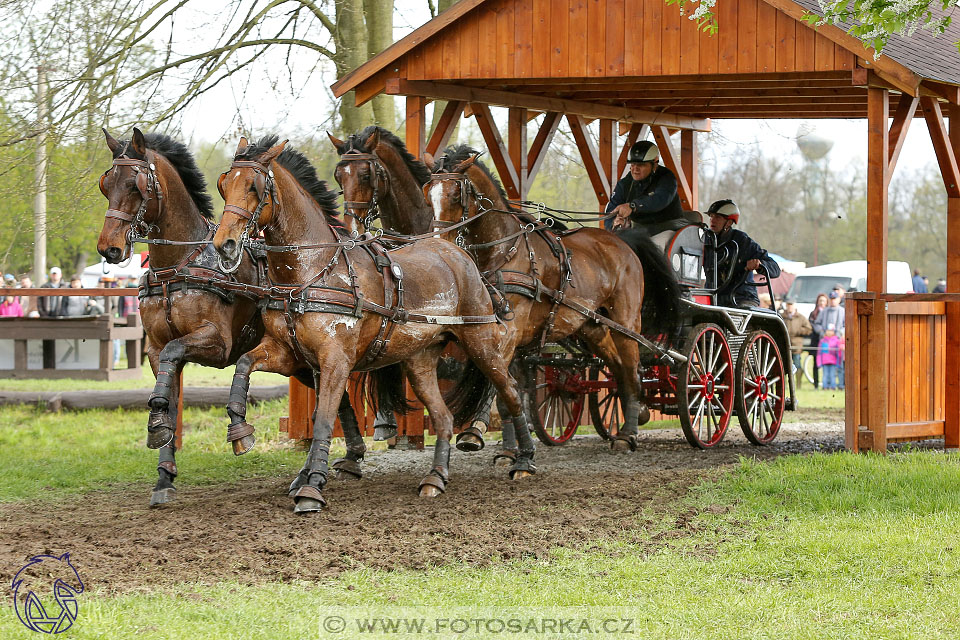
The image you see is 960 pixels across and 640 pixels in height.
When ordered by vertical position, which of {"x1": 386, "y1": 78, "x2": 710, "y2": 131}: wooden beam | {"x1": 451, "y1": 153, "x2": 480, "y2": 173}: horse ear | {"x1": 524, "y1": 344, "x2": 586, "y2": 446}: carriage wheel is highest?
{"x1": 386, "y1": 78, "x2": 710, "y2": 131}: wooden beam

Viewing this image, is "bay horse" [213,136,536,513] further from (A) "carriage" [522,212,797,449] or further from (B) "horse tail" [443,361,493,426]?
(A) "carriage" [522,212,797,449]

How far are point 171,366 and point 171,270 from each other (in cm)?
76

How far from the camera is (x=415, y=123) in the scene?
35.1 ft

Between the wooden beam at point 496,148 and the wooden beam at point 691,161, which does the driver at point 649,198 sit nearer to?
the wooden beam at point 496,148

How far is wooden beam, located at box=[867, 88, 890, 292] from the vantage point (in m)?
9.70

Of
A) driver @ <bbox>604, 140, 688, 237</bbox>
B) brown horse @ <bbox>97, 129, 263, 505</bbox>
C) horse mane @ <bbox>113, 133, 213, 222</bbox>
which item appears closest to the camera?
brown horse @ <bbox>97, 129, 263, 505</bbox>

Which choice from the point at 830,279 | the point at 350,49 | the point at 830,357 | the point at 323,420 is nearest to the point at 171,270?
the point at 323,420

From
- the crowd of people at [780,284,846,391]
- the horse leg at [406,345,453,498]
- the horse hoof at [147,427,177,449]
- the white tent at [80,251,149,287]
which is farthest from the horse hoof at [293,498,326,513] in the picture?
the white tent at [80,251,149,287]

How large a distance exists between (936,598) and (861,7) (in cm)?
422

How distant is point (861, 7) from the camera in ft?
25.4

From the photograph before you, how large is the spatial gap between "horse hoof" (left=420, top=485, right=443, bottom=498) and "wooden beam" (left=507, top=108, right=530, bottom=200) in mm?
4878

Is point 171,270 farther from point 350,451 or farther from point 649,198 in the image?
point 649,198

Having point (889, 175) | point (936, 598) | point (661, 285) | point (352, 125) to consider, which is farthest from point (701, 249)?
point (936, 598)

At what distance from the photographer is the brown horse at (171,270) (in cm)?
748
